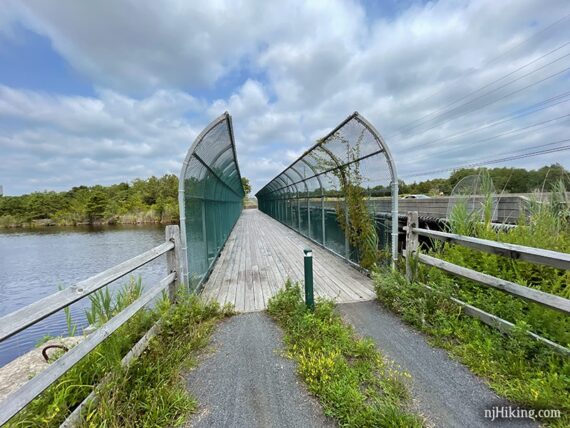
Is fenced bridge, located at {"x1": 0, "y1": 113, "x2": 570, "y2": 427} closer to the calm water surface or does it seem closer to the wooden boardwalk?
the wooden boardwalk

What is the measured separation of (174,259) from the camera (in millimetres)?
3283

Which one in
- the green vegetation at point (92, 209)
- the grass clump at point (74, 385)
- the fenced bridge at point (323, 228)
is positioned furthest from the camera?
the green vegetation at point (92, 209)

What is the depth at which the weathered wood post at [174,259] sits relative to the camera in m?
3.25

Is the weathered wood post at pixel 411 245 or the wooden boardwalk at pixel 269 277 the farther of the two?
the wooden boardwalk at pixel 269 277

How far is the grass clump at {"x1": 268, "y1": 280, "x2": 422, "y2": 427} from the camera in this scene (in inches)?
66.2

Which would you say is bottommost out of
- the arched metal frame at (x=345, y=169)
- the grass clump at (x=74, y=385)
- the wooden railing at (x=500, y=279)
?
the grass clump at (x=74, y=385)

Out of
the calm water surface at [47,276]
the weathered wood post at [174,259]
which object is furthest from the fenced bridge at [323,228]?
the calm water surface at [47,276]

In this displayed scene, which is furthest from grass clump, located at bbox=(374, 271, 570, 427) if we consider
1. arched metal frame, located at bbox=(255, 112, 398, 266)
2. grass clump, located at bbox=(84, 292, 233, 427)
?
grass clump, located at bbox=(84, 292, 233, 427)

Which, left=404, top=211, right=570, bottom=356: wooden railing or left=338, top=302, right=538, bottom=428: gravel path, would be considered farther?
left=404, top=211, right=570, bottom=356: wooden railing

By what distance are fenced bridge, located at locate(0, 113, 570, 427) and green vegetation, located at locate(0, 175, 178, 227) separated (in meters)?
27.1

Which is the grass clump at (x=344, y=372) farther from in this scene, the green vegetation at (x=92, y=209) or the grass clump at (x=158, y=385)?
the green vegetation at (x=92, y=209)

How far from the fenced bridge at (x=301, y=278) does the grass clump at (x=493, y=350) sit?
0.33 ft

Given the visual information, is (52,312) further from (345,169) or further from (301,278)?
(345,169)

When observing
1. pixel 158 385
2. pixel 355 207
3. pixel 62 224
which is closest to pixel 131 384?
pixel 158 385
